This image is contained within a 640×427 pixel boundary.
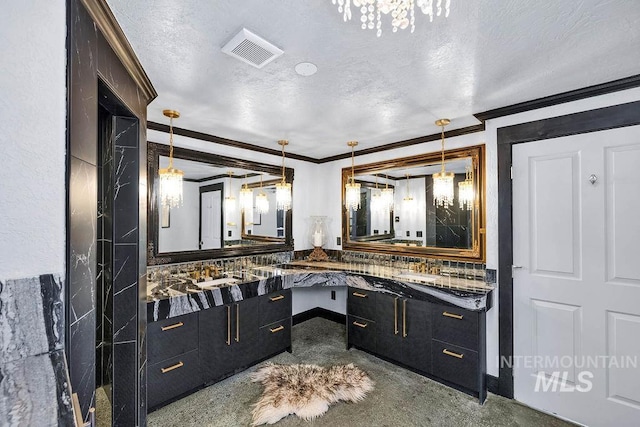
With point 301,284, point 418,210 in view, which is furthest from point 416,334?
point 418,210

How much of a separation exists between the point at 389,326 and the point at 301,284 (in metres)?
0.96

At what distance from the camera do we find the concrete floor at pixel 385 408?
6.82 feet

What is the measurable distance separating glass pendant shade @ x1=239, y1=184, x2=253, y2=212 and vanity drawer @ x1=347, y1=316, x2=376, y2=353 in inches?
67.6

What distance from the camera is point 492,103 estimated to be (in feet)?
7.37

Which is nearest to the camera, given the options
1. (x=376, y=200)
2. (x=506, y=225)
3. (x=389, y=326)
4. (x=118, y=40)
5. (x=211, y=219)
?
(x=118, y=40)

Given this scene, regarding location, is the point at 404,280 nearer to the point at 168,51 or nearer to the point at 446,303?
the point at 446,303

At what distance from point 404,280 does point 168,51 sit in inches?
97.2

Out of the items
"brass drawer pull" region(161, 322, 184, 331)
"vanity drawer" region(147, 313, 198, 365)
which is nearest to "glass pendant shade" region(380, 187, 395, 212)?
"vanity drawer" region(147, 313, 198, 365)

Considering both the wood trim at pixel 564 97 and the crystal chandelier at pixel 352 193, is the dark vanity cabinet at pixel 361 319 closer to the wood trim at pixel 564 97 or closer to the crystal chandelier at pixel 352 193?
the crystal chandelier at pixel 352 193

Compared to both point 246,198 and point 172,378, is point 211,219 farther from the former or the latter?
point 172,378

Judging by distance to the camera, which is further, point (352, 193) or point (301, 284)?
point (352, 193)

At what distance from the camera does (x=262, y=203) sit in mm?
3635

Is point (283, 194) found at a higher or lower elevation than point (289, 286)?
higher

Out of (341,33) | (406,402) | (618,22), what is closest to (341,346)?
(406,402)
